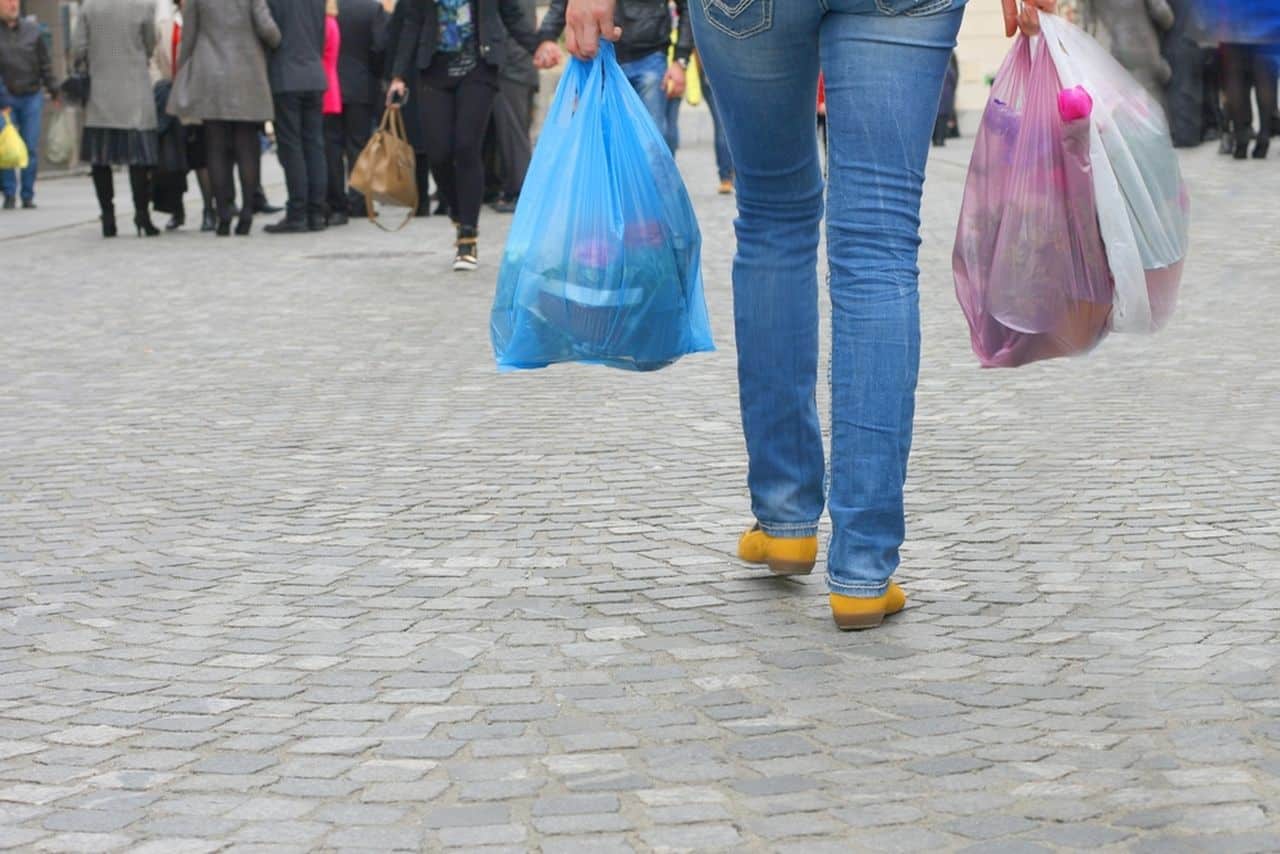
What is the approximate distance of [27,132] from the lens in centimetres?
2089

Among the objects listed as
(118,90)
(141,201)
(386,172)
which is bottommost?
(141,201)

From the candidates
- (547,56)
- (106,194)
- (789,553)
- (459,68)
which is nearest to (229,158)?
(106,194)

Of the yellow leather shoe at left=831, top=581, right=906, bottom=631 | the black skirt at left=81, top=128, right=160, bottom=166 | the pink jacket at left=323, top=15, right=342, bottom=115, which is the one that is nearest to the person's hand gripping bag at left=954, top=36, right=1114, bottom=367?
the yellow leather shoe at left=831, top=581, right=906, bottom=631

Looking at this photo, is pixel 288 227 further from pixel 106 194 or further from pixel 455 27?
pixel 455 27

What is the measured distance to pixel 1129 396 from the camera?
23.3 feet

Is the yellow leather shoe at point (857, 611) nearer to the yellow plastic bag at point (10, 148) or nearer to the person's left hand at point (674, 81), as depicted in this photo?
the person's left hand at point (674, 81)

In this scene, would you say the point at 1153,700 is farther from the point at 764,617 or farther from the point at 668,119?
the point at 668,119

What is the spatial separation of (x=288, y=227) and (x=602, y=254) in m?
12.1

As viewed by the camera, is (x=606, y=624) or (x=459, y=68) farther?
(x=459, y=68)

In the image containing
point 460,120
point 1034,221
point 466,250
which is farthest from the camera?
point 466,250

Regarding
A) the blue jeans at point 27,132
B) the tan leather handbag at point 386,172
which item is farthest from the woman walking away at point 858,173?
the blue jeans at point 27,132

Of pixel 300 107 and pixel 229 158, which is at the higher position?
A: pixel 300 107

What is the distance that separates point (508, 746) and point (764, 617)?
0.92 meters

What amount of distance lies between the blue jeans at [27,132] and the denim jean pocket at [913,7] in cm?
1737
